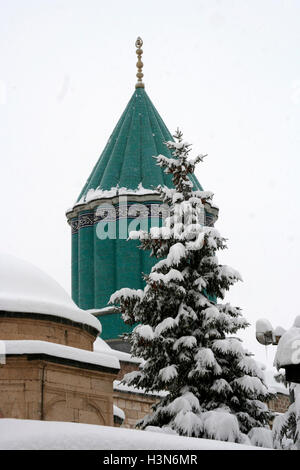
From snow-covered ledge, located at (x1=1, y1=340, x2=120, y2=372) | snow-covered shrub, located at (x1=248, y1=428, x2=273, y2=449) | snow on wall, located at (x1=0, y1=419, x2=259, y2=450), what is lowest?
snow on wall, located at (x1=0, y1=419, x2=259, y2=450)

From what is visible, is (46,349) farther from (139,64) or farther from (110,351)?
(139,64)

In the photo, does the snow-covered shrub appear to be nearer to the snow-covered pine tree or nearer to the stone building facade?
the snow-covered pine tree

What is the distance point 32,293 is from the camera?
12539mm

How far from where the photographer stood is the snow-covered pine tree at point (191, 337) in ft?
40.1

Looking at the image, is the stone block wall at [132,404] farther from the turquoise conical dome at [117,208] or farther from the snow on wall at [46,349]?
the snow on wall at [46,349]

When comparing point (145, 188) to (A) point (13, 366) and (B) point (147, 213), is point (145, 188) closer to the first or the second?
(B) point (147, 213)

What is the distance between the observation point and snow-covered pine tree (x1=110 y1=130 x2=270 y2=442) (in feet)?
40.1

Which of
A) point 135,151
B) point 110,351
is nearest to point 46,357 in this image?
point 110,351

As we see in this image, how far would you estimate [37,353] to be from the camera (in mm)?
11039

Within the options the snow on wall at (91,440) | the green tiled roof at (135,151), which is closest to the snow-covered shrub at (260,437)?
the snow on wall at (91,440)

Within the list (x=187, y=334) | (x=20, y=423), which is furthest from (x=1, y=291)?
(x=20, y=423)

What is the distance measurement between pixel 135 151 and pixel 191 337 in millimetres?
10966

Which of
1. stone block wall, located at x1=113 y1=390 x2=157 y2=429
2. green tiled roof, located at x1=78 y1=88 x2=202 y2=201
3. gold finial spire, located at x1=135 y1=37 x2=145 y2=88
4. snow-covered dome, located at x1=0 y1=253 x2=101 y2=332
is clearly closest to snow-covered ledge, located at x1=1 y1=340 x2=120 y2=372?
snow-covered dome, located at x1=0 y1=253 x2=101 y2=332

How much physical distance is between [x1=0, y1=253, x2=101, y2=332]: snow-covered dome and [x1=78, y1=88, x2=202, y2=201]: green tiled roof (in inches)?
355
